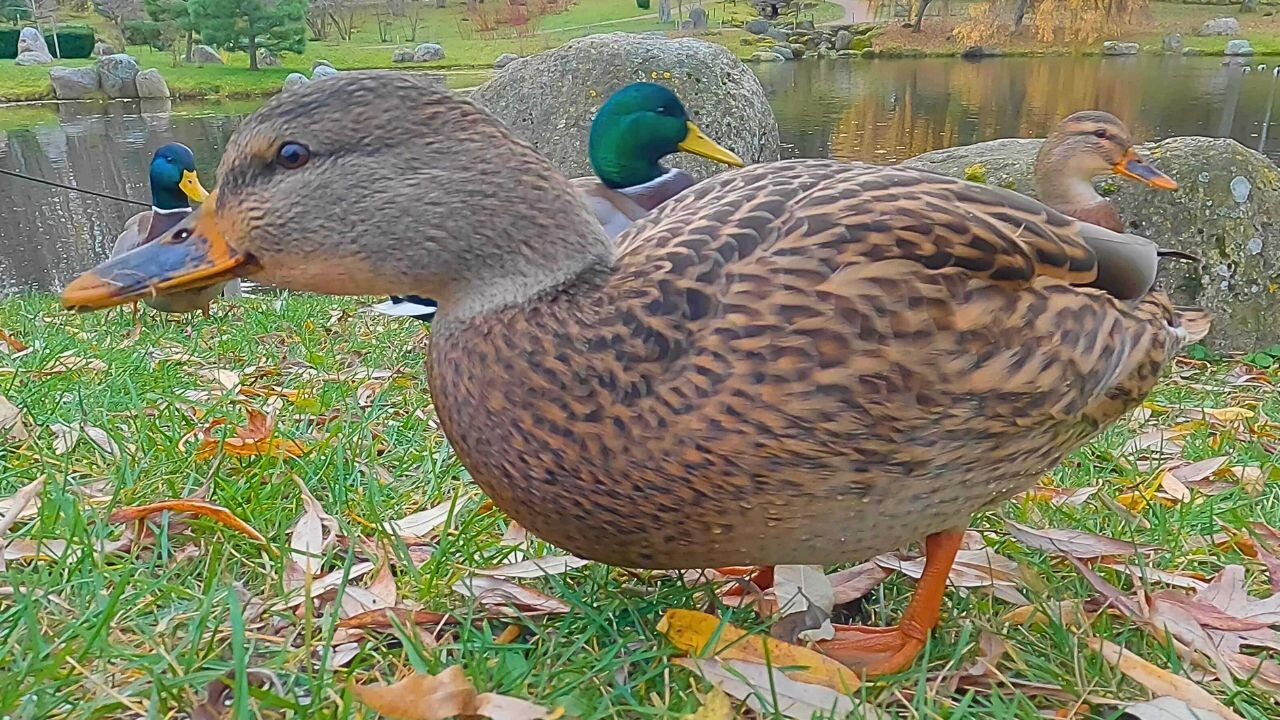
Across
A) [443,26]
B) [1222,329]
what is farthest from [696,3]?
[1222,329]

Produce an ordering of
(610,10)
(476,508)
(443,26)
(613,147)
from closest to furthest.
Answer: (476,508) < (613,147) < (443,26) < (610,10)

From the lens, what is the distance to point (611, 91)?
633 cm

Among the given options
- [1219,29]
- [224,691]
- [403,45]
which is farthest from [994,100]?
[403,45]

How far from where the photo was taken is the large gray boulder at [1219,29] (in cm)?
3148

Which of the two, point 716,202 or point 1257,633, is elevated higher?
point 716,202

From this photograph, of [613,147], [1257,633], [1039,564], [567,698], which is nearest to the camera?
[567,698]

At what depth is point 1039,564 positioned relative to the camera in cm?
178

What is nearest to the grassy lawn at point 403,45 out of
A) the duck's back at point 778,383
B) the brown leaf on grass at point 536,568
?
the brown leaf on grass at point 536,568

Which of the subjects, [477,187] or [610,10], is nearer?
[477,187]

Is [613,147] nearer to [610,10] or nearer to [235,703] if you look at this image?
[235,703]

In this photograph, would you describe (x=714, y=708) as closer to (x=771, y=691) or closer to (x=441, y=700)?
(x=771, y=691)

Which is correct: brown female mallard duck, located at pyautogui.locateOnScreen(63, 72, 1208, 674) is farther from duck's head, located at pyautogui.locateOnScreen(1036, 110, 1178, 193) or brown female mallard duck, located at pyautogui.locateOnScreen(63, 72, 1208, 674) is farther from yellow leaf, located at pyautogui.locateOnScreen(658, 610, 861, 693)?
duck's head, located at pyautogui.locateOnScreen(1036, 110, 1178, 193)

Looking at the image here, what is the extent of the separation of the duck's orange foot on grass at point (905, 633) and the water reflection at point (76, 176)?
834 cm

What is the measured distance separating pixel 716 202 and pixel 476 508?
79cm
